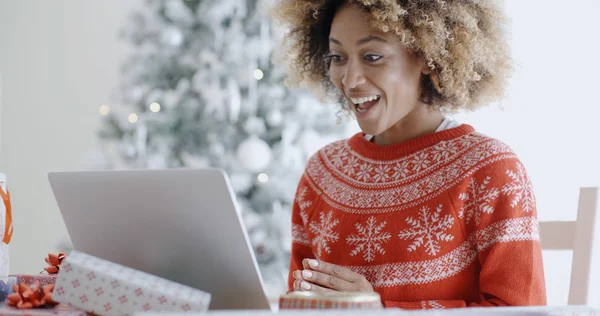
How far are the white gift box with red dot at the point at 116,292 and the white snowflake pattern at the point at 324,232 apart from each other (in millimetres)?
643

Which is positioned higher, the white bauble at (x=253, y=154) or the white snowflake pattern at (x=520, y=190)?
the white snowflake pattern at (x=520, y=190)

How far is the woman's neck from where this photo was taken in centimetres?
146

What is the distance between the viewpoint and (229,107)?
9.80 ft

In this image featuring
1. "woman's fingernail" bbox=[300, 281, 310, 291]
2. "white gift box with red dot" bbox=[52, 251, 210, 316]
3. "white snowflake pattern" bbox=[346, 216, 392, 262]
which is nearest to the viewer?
"white gift box with red dot" bbox=[52, 251, 210, 316]

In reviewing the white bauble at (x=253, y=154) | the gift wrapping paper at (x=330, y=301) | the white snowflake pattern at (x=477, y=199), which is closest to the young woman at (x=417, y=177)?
the white snowflake pattern at (x=477, y=199)

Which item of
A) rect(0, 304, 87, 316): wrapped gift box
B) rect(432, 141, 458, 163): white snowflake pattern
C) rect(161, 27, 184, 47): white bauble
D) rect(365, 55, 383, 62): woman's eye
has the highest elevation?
rect(161, 27, 184, 47): white bauble

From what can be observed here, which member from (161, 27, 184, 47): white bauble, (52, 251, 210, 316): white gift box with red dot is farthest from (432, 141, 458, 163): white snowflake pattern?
(161, 27, 184, 47): white bauble

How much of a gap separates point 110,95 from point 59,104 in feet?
0.98

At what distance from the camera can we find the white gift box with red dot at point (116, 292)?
2.61 feet

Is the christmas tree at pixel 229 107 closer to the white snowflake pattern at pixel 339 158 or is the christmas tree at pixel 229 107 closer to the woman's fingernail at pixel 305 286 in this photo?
the white snowflake pattern at pixel 339 158

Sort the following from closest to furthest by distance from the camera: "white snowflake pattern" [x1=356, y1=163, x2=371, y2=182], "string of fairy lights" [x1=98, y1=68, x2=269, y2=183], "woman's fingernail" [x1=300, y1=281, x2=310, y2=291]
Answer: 1. "woman's fingernail" [x1=300, y1=281, x2=310, y2=291]
2. "white snowflake pattern" [x1=356, y1=163, x2=371, y2=182]
3. "string of fairy lights" [x1=98, y1=68, x2=269, y2=183]

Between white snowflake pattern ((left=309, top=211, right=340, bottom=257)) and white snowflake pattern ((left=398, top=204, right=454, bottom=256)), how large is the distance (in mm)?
174

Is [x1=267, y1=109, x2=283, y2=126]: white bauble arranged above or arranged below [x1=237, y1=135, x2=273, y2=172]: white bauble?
above

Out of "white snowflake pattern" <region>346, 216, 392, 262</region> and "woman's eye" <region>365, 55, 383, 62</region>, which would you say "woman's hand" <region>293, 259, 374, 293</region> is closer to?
"white snowflake pattern" <region>346, 216, 392, 262</region>
